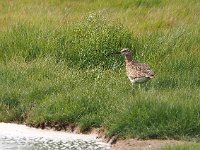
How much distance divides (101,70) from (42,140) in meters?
2.43

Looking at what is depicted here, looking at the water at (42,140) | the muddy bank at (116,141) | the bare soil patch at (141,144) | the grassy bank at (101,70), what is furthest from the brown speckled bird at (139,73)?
the bare soil patch at (141,144)

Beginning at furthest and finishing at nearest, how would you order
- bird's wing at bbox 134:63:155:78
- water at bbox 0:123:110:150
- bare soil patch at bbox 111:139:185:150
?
bird's wing at bbox 134:63:155:78 → water at bbox 0:123:110:150 → bare soil patch at bbox 111:139:185:150

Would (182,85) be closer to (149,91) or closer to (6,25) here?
(149,91)

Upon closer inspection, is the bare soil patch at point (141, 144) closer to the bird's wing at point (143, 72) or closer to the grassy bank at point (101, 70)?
the grassy bank at point (101, 70)

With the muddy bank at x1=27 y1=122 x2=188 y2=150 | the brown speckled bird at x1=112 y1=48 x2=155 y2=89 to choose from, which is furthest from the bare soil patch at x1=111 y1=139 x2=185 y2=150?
the brown speckled bird at x1=112 y1=48 x2=155 y2=89

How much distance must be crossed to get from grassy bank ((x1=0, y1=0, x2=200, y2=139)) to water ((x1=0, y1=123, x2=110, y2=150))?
9.4 inches

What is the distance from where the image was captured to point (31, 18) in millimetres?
16047

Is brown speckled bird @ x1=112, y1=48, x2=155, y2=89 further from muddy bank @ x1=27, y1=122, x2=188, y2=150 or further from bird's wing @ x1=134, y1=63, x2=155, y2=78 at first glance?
muddy bank @ x1=27, y1=122, x2=188, y2=150

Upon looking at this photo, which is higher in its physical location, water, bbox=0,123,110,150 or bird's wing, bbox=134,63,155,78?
bird's wing, bbox=134,63,155,78

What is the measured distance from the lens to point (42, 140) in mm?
10930

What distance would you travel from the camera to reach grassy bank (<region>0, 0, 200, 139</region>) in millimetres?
10484

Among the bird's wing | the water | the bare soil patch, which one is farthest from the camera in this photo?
the bird's wing

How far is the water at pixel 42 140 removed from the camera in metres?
10.4

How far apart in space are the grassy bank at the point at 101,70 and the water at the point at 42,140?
0.78 ft
